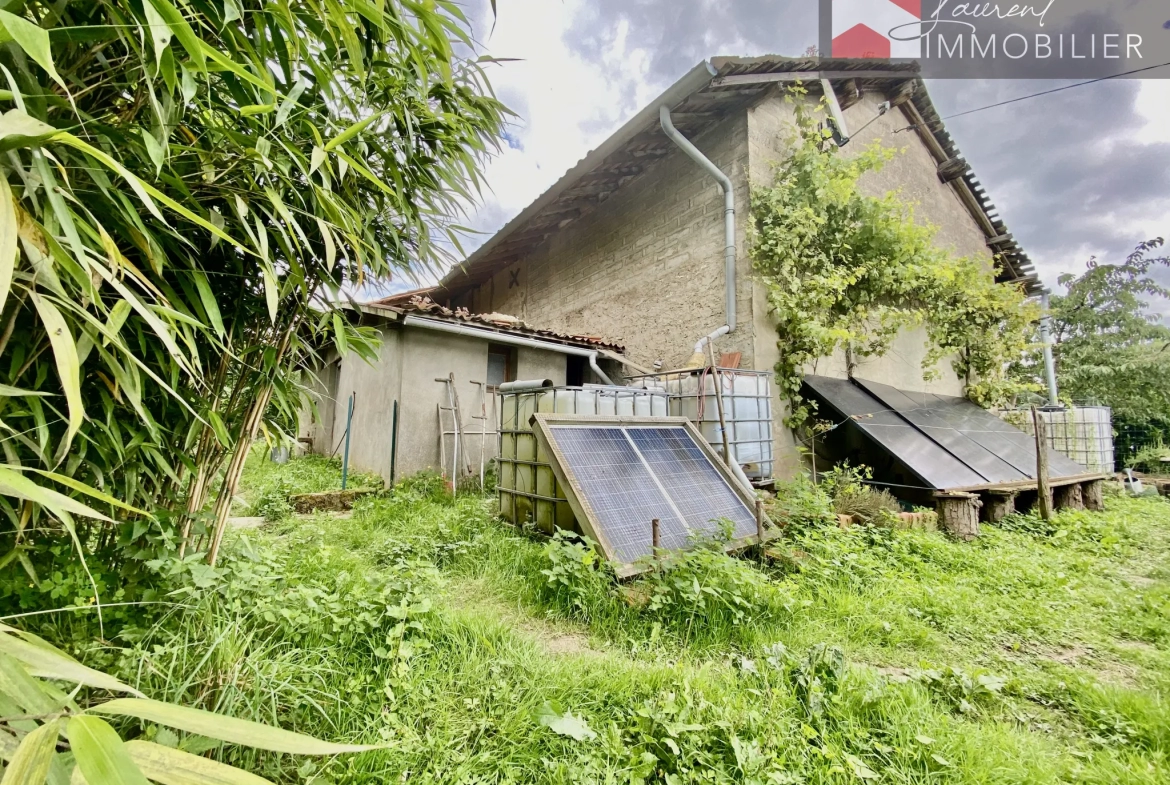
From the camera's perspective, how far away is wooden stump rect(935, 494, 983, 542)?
13.3 ft

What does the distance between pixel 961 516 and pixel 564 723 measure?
444 centimetres

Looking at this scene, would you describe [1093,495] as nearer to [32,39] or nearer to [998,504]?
[998,504]

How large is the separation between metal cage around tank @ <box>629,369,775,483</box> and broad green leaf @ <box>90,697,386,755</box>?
4.38 metres

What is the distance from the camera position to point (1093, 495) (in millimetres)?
5629

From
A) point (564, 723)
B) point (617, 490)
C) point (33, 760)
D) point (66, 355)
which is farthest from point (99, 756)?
point (617, 490)

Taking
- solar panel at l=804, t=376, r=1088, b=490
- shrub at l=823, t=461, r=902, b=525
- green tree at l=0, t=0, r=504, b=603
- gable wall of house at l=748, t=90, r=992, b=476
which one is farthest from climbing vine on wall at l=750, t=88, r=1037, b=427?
green tree at l=0, t=0, r=504, b=603

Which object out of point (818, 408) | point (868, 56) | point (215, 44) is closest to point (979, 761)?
point (215, 44)

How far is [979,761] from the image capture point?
1.49 m

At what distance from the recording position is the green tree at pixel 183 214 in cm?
90

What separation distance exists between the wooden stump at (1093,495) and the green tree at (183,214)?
8254 mm

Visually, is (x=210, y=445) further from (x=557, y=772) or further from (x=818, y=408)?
(x=818, y=408)

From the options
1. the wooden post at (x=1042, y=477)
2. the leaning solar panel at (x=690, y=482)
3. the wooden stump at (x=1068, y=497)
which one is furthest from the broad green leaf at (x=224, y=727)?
the wooden stump at (x=1068, y=497)

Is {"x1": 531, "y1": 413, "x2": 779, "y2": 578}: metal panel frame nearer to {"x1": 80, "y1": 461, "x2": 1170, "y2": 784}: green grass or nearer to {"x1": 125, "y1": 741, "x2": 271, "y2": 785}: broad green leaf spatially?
{"x1": 80, "y1": 461, "x2": 1170, "y2": 784}: green grass

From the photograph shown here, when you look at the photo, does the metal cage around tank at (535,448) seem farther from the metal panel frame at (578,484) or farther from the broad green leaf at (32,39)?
the broad green leaf at (32,39)
